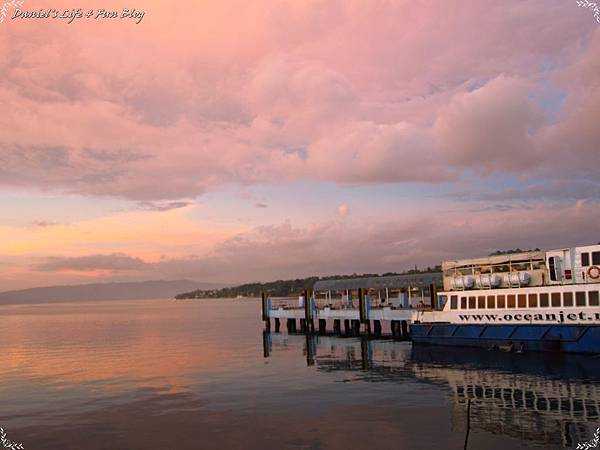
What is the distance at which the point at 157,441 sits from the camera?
25.0 metres

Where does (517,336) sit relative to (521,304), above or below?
below

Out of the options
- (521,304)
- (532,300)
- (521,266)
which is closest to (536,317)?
(532,300)

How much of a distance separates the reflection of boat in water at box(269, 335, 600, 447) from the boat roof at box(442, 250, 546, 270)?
7981 millimetres

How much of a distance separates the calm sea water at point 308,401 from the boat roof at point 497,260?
8.46m

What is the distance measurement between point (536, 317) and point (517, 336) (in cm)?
223

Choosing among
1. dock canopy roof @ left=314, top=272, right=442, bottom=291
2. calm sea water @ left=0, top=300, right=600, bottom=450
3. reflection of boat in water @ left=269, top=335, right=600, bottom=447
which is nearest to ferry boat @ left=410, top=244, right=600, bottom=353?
reflection of boat in water @ left=269, top=335, right=600, bottom=447

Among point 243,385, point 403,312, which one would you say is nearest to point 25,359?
point 243,385

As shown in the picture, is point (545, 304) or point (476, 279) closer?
point (545, 304)

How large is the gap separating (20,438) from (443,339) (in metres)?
36.5

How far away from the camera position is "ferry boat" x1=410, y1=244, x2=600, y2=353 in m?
42.5

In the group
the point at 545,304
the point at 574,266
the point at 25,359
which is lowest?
the point at 25,359

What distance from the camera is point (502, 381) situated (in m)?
35.9

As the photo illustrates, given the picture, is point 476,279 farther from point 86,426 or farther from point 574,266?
point 86,426

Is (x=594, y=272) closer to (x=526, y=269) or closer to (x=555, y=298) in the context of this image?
(x=555, y=298)
